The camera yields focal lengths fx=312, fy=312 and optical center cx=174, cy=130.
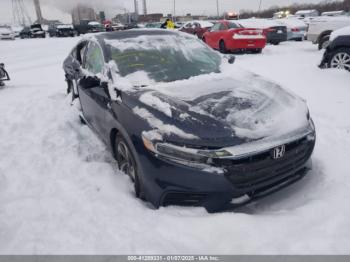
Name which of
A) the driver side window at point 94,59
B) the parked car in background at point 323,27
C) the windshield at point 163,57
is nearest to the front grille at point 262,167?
the windshield at point 163,57

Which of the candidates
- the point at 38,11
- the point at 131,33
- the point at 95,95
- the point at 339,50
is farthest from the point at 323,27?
the point at 38,11

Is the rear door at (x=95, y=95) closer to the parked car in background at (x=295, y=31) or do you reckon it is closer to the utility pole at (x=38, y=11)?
the parked car in background at (x=295, y=31)

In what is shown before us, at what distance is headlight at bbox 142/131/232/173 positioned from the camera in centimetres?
249

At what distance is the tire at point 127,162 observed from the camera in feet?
9.70

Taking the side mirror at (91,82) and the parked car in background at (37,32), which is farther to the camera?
the parked car in background at (37,32)

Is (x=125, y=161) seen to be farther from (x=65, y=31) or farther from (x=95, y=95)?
(x=65, y=31)

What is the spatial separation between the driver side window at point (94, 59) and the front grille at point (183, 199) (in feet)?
6.49

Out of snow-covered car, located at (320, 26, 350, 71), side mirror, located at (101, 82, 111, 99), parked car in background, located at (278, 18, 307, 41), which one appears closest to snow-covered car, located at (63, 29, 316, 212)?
side mirror, located at (101, 82, 111, 99)

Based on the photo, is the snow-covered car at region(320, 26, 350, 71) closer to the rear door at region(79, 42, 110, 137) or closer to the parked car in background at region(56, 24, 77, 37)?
the rear door at region(79, 42, 110, 137)

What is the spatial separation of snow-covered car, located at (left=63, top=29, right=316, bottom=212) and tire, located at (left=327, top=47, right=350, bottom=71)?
464 centimetres

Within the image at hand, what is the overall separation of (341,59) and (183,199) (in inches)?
257

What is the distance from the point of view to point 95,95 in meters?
3.91

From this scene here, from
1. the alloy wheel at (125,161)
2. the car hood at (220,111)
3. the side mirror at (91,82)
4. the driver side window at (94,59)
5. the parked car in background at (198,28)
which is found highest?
the driver side window at (94,59)

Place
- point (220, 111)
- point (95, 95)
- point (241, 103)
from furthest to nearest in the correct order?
point (95, 95)
point (241, 103)
point (220, 111)
